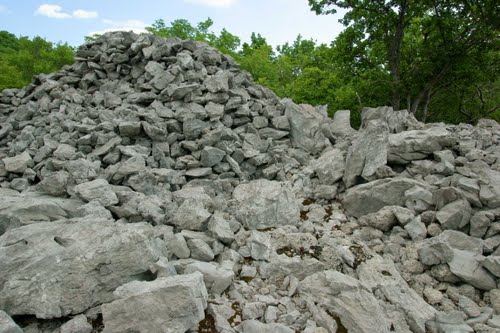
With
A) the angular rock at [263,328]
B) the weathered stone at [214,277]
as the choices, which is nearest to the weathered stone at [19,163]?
the weathered stone at [214,277]

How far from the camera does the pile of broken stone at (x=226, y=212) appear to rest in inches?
183

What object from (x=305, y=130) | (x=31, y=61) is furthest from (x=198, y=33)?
(x=305, y=130)

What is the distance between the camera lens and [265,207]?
7.52m

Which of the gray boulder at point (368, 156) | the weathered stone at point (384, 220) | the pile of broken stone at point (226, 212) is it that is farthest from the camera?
the gray boulder at point (368, 156)

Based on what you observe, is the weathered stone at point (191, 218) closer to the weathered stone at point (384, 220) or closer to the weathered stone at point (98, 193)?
the weathered stone at point (98, 193)

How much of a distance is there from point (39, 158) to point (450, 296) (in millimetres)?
10318

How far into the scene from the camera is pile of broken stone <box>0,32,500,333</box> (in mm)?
4652

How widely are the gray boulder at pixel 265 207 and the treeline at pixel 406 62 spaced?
14277mm

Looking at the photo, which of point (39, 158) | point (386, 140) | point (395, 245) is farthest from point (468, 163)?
point (39, 158)

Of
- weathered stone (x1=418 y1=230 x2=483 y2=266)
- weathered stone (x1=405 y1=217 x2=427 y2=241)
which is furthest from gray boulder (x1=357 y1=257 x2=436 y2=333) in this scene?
weathered stone (x1=405 y1=217 x2=427 y2=241)

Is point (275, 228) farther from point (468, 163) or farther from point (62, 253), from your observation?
point (468, 163)

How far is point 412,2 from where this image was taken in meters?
18.0

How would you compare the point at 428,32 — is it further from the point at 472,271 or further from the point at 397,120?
the point at 472,271

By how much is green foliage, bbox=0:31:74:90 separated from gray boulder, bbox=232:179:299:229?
25946 mm
